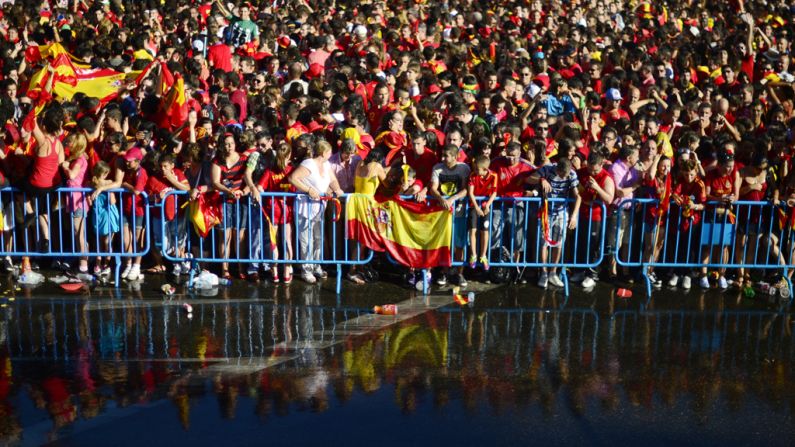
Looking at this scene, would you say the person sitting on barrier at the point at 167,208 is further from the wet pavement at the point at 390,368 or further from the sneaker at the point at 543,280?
the sneaker at the point at 543,280

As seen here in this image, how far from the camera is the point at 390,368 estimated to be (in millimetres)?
8016

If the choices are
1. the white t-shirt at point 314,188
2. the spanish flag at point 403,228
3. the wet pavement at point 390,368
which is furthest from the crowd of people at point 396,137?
the wet pavement at point 390,368

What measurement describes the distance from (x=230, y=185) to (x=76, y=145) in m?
1.79

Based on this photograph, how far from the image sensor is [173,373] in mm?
7777

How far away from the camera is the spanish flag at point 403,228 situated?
1055 centimetres

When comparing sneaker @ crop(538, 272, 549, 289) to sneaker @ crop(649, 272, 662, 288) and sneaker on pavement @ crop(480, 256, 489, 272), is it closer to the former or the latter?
sneaker on pavement @ crop(480, 256, 489, 272)

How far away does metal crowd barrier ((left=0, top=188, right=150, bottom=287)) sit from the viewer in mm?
10562

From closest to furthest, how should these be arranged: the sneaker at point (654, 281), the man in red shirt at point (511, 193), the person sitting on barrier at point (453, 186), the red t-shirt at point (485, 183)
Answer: the person sitting on barrier at point (453, 186), the red t-shirt at point (485, 183), the man in red shirt at point (511, 193), the sneaker at point (654, 281)

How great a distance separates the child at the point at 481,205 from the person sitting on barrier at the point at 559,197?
0.48m

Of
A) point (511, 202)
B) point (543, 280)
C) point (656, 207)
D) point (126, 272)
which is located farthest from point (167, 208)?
point (656, 207)

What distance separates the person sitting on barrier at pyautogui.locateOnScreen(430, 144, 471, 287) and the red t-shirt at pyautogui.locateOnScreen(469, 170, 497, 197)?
0.33ft

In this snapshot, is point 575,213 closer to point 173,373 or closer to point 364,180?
point 364,180

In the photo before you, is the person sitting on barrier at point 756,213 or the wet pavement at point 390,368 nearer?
the wet pavement at point 390,368

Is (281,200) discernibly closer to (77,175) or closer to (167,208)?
(167,208)
